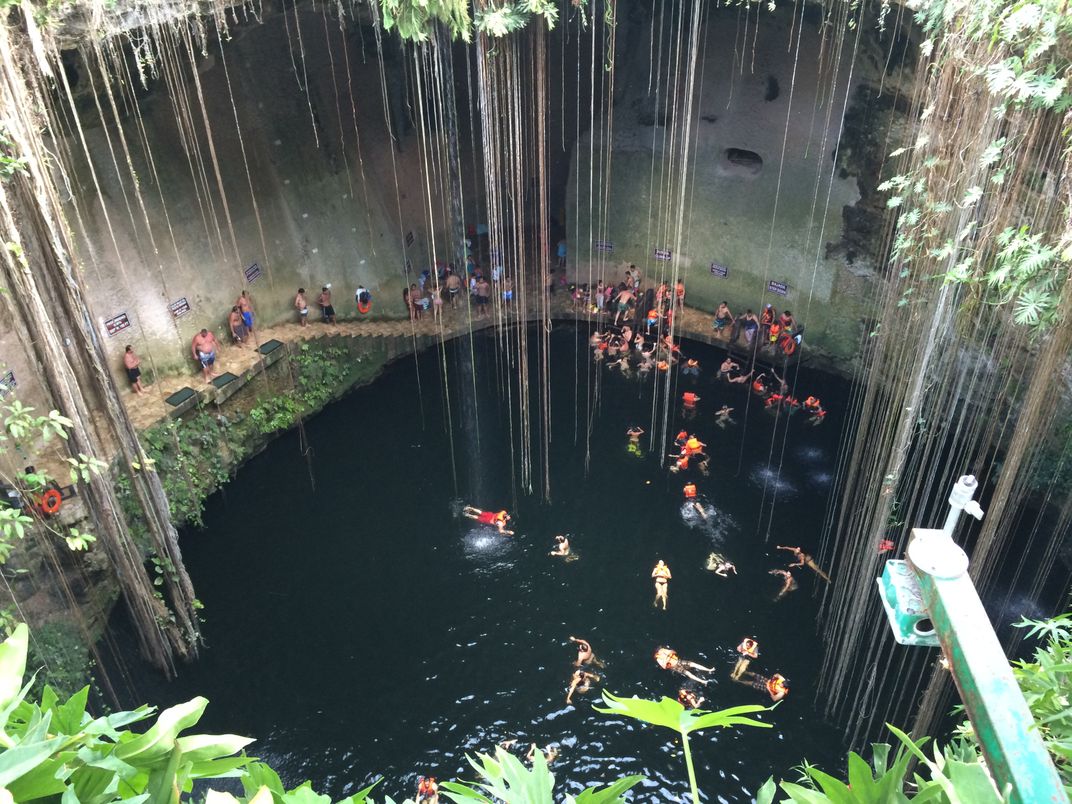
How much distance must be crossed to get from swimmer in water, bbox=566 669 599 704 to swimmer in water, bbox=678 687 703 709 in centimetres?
81

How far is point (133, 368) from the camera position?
9602 millimetres

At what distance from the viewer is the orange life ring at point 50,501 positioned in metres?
7.48

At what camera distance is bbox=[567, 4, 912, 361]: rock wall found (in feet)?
34.9

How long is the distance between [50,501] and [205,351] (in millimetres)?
3134

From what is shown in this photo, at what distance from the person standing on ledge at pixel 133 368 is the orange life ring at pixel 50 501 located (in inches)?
92.8

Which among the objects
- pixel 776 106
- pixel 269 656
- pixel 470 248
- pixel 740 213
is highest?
pixel 776 106

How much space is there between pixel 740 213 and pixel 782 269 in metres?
1.08

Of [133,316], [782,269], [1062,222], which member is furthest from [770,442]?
[133,316]

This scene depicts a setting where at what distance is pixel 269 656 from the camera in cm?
781

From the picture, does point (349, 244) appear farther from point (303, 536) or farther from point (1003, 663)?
point (1003, 663)

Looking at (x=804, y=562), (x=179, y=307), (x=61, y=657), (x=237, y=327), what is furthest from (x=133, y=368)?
(x=804, y=562)

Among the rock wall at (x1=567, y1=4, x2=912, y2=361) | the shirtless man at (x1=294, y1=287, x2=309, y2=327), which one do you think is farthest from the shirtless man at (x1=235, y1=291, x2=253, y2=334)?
the rock wall at (x1=567, y1=4, x2=912, y2=361)

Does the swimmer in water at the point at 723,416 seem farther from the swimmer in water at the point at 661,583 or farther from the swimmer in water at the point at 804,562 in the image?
the swimmer in water at the point at 661,583

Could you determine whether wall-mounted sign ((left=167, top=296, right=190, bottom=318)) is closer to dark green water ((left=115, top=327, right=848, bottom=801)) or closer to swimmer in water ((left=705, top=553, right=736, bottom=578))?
dark green water ((left=115, top=327, right=848, bottom=801))
